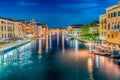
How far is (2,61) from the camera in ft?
128

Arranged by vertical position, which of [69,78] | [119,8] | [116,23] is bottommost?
[69,78]

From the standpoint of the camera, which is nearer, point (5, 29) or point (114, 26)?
point (114, 26)

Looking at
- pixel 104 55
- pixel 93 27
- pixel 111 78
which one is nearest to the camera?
pixel 111 78

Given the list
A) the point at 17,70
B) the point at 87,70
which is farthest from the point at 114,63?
the point at 17,70

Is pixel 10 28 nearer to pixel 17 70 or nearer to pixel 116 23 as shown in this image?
pixel 116 23

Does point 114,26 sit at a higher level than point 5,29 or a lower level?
lower

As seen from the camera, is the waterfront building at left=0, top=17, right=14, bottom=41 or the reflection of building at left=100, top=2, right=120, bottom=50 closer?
the reflection of building at left=100, top=2, right=120, bottom=50

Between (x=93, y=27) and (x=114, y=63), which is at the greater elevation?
(x=93, y=27)

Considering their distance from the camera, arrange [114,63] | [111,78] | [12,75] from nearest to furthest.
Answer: [111,78], [12,75], [114,63]

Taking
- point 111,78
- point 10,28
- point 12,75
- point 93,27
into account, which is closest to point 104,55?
point 111,78

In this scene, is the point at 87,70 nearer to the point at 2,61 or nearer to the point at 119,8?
the point at 2,61

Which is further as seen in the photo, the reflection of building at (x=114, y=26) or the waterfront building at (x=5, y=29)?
the waterfront building at (x=5, y=29)

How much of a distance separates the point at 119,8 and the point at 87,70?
20078 mm

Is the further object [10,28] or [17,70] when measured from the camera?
[10,28]
